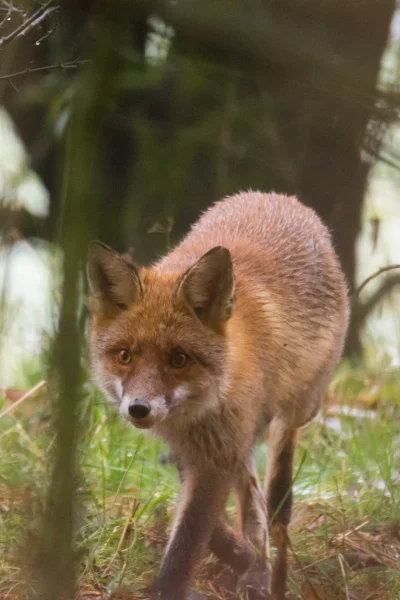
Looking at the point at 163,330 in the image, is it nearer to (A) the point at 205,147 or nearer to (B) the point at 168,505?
(B) the point at 168,505

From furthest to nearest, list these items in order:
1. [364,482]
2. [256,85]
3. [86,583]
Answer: [256,85] < [364,482] < [86,583]

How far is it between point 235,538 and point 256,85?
12.4ft

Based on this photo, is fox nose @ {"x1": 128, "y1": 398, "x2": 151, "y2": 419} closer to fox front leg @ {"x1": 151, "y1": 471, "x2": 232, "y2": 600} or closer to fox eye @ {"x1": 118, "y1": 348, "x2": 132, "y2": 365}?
fox eye @ {"x1": 118, "y1": 348, "x2": 132, "y2": 365}

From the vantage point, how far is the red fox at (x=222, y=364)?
11.4ft

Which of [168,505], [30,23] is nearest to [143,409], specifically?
[168,505]

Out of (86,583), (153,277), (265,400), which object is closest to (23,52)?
(153,277)

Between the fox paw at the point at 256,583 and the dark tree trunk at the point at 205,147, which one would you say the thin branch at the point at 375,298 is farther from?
the fox paw at the point at 256,583

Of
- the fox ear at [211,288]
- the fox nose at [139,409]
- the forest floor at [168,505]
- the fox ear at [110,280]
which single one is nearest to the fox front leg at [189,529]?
A: the forest floor at [168,505]

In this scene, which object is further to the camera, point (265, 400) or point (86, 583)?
point (265, 400)

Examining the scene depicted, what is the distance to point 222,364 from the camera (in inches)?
142

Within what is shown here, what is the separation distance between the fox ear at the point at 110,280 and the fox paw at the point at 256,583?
4.61ft

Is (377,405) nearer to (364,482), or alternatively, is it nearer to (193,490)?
(364,482)

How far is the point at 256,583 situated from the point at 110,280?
1.58m

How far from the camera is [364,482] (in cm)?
472
